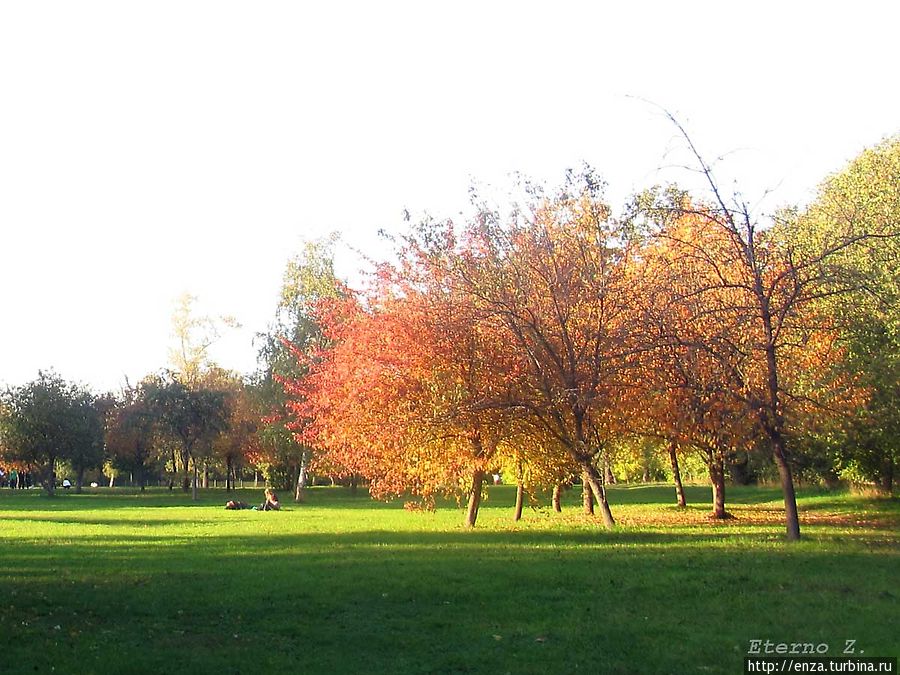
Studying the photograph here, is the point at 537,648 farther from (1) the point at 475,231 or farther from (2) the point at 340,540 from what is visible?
(1) the point at 475,231

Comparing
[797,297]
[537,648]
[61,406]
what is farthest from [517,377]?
[61,406]

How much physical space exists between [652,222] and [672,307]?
13.0 feet

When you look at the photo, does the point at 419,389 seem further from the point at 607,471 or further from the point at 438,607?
the point at 607,471

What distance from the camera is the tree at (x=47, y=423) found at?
73.9m

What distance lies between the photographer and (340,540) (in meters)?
25.3

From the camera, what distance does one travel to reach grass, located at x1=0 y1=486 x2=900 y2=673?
10.9 m

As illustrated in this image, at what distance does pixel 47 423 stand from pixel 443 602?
224 ft

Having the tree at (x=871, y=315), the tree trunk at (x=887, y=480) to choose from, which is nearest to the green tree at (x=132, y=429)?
the tree trunk at (x=887, y=480)

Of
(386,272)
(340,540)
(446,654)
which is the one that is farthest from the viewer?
(386,272)

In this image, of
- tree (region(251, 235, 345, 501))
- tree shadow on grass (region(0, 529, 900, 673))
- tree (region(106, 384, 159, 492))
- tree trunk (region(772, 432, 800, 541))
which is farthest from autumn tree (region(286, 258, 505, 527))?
tree (region(106, 384, 159, 492))

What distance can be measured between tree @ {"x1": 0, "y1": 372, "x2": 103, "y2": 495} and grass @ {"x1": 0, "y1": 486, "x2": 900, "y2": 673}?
2095 inches

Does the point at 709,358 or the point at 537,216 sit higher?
the point at 537,216

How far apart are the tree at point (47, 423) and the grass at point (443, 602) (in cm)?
5321

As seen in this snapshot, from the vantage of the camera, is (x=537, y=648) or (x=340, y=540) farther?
(x=340, y=540)
